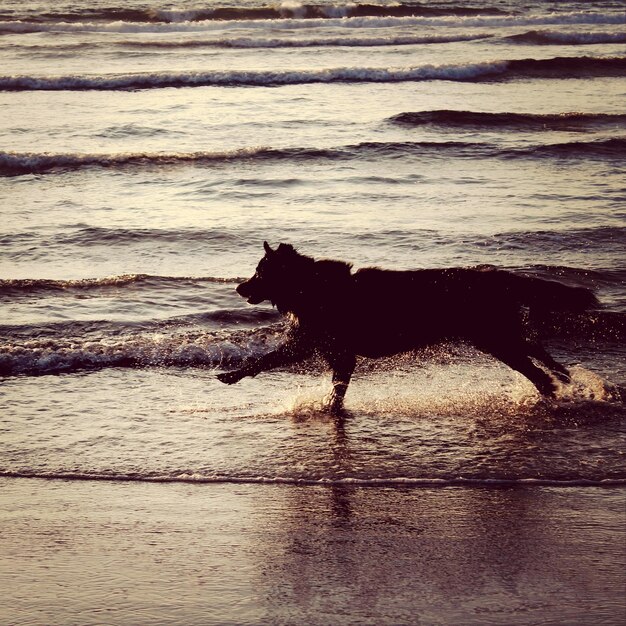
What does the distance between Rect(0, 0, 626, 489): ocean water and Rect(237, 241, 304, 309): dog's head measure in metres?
0.61

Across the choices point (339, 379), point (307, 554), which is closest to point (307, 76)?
point (339, 379)

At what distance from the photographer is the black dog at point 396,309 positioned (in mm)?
6758

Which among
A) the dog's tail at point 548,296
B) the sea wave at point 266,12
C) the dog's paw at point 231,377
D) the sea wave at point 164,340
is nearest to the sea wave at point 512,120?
the sea wave at point 164,340

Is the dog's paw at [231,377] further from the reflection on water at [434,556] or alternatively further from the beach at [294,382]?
the reflection on water at [434,556]

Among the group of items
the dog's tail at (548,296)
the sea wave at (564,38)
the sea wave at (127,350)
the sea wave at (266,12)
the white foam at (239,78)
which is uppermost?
the dog's tail at (548,296)

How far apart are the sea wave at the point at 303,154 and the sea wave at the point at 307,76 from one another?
253 inches

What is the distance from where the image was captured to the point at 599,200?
41.1ft

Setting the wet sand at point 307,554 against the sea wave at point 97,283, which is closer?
the wet sand at point 307,554

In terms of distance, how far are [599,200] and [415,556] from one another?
851 centimetres

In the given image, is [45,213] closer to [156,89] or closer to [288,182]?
[288,182]

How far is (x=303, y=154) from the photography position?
50.0 ft

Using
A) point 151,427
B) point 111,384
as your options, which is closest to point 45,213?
point 111,384

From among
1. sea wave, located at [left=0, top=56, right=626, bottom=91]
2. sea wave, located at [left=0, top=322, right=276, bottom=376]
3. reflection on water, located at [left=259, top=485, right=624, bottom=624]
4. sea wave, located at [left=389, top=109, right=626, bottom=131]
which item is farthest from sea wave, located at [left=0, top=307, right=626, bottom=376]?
sea wave, located at [left=0, top=56, right=626, bottom=91]

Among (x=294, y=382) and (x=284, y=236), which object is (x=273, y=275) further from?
(x=284, y=236)
